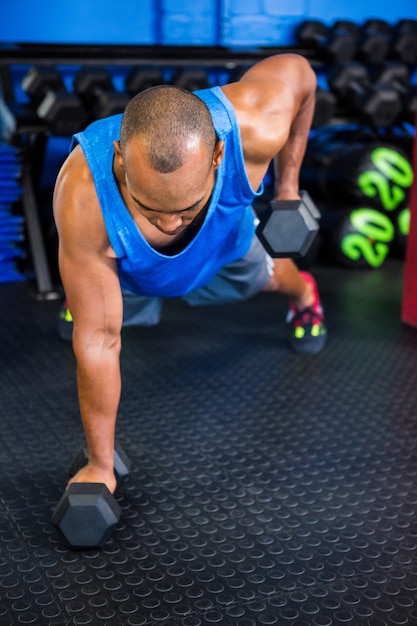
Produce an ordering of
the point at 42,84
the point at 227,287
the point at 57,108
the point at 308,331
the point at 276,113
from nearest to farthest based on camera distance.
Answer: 1. the point at 276,113
2. the point at 227,287
3. the point at 308,331
4. the point at 57,108
5. the point at 42,84

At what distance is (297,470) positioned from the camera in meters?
1.57

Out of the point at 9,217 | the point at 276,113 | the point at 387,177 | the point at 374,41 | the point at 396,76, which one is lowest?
the point at 9,217

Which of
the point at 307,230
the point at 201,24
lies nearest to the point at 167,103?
the point at 307,230

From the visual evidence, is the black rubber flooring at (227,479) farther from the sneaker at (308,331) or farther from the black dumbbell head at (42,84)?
the black dumbbell head at (42,84)

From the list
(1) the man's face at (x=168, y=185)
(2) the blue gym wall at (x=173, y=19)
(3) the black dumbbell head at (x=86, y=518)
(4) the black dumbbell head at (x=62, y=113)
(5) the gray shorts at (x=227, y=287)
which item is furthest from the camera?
(2) the blue gym wall at (x=173, y=19)

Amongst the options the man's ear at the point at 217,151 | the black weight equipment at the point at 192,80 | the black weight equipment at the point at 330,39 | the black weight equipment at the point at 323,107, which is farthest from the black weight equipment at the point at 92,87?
the man's ear at the point at 217,151

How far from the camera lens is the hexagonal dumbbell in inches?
58.2

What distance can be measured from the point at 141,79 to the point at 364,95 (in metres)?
0.96

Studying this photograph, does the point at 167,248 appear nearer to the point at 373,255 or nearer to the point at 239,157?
the point at 239,157

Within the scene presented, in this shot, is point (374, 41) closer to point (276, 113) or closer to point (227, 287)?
point (227, 287)

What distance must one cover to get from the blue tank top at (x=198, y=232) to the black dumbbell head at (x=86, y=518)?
1.33ft

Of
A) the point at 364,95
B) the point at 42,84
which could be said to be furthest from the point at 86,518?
the point at 364,95

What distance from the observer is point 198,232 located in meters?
1.30

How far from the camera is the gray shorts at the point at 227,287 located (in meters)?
1.89
